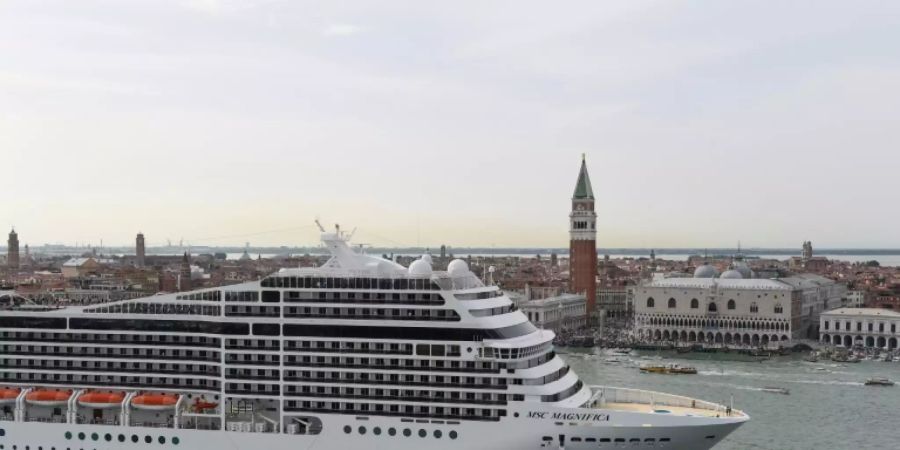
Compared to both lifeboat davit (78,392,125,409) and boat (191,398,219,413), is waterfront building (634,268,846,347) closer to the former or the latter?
boat (191,398,219,413)

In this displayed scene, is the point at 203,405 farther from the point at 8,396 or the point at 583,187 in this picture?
the point at 583,187

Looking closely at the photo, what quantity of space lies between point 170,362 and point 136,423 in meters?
1.23

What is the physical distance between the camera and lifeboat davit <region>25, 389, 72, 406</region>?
18.6m

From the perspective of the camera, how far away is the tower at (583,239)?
186 feet

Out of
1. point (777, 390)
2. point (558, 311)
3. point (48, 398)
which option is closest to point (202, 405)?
point (48, 398)

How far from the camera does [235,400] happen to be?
18375 mm

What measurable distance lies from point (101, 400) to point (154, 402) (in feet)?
3.49

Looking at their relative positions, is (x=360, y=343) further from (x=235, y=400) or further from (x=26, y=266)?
(x=26, y=266)

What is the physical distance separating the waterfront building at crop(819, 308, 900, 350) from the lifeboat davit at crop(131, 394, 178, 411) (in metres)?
38.6

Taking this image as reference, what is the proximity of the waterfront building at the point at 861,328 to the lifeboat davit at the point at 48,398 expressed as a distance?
130 ft

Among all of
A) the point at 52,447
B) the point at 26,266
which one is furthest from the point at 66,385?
the point at 26,266

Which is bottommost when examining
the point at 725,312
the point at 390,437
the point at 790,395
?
the point at 790,395

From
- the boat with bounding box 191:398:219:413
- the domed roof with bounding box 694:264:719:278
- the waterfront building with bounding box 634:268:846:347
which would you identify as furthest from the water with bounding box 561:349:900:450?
the boat with bounding box 191:398:219:413

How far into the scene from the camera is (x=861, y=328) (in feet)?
158
